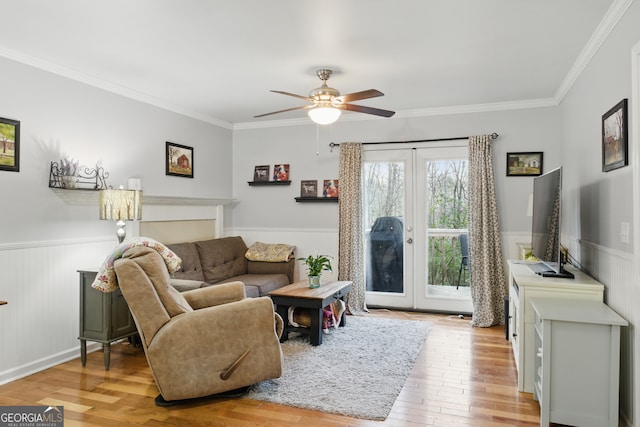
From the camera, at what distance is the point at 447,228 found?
5230 millimetres

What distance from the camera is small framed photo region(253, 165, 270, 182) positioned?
236 inches

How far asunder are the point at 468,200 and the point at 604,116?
2.16 m

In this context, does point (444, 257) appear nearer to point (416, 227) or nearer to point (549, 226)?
point (416, 227)

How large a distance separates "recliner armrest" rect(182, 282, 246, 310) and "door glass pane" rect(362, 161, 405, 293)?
249cm

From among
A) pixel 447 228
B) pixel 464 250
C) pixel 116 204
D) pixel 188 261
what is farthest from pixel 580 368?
pixel 188 261

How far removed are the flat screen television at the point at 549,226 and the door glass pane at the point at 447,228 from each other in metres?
1.43

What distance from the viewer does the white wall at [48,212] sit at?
332 cm

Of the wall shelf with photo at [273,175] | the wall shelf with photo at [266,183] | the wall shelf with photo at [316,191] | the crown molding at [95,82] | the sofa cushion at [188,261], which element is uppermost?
the crown molding at [95,82]

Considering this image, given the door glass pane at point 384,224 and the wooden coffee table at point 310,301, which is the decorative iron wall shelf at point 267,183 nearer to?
the door glass pane at point 384,224

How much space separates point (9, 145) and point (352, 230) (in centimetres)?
349

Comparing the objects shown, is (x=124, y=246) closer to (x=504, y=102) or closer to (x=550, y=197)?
(x=550, y=197)

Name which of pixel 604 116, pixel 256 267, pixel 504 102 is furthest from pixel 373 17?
pixel 256 267

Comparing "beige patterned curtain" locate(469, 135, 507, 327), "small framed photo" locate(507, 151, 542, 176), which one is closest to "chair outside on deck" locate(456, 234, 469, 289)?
"beige patterned curtain" locate(469, 135, 507, 327)

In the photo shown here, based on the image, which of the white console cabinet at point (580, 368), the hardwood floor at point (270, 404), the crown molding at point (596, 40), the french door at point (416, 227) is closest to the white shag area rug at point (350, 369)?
the hardwood floor at point (270, 404)
